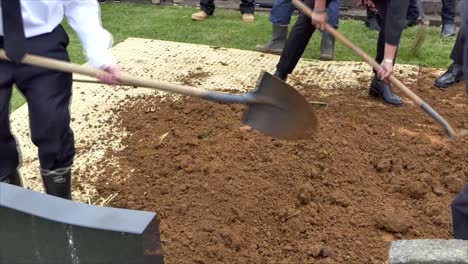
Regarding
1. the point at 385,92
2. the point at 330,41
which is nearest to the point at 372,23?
the point at 330,41

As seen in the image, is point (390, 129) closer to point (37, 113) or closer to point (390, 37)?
point (390, 37)

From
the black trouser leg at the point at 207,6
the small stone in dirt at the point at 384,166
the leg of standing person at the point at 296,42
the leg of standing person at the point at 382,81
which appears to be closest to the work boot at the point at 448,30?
the leg of standing person at the point at 382,81

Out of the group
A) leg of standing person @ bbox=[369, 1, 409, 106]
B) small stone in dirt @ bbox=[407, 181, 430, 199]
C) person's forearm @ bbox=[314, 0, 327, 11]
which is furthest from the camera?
leg of standing person @ bbox=[369, 1, 409, 106]

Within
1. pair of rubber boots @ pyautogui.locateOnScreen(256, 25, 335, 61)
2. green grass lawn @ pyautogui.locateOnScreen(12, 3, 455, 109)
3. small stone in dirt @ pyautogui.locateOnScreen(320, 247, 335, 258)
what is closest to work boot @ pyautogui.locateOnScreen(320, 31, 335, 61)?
pair of rubber boots @ pyautogui.locateOnScreen(256, 25, 335, 61)

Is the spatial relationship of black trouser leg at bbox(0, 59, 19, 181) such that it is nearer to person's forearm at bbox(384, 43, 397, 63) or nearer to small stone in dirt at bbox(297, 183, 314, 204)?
small stone in dirt at bbox(297, 183, 314, 204)

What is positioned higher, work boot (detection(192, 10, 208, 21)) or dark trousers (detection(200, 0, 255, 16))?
dark trousers (detection(200, 0, 255, 16))

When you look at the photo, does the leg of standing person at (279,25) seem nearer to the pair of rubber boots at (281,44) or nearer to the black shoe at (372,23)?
the pair of rubber boots at (281,44)

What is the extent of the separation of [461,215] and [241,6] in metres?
4.84

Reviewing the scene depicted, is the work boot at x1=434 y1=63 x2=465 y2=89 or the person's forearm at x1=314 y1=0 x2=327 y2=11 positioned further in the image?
the work boot at x1=434 y1=63 x2=465 y2=89

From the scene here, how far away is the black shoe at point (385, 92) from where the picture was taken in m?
4.53

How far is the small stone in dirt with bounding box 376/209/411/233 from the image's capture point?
3.07 meters

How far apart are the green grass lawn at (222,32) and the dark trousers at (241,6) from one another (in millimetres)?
97

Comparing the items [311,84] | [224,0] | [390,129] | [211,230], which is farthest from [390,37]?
[224,0]

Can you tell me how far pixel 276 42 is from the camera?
5.80 m
